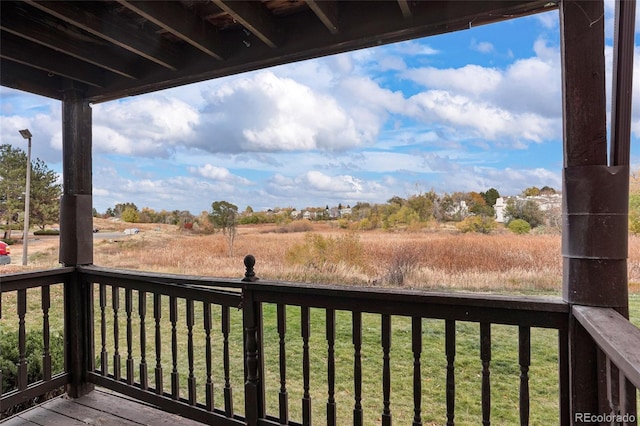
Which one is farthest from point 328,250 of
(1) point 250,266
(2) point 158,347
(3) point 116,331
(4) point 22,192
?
(4) point 22,192

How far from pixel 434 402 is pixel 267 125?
2.65m

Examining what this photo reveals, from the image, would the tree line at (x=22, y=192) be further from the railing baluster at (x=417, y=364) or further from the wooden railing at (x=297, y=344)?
the railing baluster at (x=417, y=364)

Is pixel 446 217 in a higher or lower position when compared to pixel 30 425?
higher

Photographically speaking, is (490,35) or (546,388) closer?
(546,388)

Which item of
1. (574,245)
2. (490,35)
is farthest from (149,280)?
(490,35)

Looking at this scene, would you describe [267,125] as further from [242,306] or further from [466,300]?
[466,300]

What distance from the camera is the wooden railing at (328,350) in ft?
4.62

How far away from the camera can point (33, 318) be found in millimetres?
2766

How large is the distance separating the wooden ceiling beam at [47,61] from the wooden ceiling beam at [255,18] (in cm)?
144

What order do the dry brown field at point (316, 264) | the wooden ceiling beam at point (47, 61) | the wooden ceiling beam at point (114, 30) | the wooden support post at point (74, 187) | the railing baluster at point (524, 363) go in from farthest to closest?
the wooden support post at point (74, 187)
the dry brown field at point (316, 264)
the wooden ceiling beam at point (47, 61)
the wooden ceiling beam at point (114, 30)
the railing baluster at point (524, 363)

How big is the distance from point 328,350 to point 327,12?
1639 millimetres

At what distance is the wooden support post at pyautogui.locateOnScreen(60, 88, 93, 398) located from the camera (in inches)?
102

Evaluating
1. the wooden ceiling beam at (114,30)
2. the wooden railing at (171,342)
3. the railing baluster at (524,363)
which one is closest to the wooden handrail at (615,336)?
the railing baluster at (524,363)

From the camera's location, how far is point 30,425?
2158 millimetres
